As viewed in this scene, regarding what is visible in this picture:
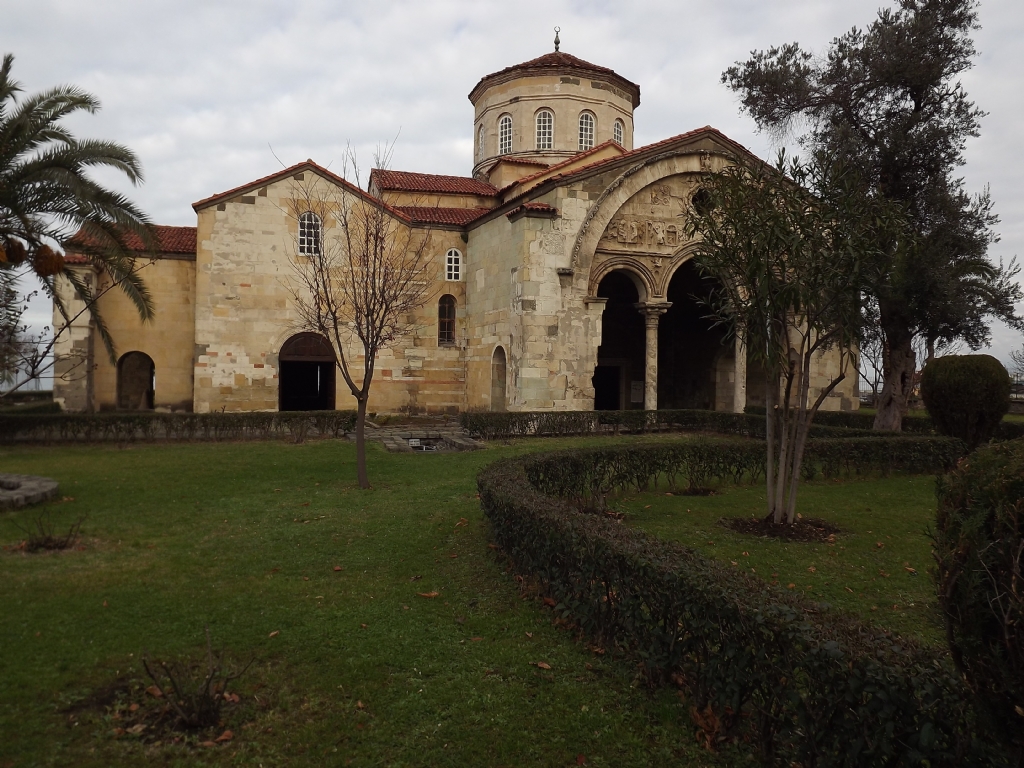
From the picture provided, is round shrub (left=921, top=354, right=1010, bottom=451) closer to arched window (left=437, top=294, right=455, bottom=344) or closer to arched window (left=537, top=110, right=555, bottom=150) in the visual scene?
arched window (left=437, top=294, right=455, bottom=344)

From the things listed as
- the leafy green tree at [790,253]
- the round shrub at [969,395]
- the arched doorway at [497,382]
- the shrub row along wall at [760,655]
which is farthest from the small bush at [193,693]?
the arched doorway at [497,382]

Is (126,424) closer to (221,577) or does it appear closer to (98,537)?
(98,537)

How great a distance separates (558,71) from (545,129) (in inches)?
81.7

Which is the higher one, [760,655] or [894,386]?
[894,386]

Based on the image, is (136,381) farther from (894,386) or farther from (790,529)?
(894,386)

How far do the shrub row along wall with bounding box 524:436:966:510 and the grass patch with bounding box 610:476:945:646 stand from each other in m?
0.33

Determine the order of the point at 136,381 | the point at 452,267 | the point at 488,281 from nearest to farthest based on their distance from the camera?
1. the point at 488,281
2. the point at 452,267
3. the point at 136,381

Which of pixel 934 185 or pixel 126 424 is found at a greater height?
pixel 934 185

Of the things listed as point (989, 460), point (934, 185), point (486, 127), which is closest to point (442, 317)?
point (486, 127)

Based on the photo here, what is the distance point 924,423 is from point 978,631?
2060 cm

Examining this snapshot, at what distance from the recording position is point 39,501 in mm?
9789

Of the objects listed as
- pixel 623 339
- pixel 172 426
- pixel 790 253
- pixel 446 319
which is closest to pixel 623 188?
pixel 446 319

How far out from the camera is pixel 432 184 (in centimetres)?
2603

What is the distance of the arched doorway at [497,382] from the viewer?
21.5 meters
